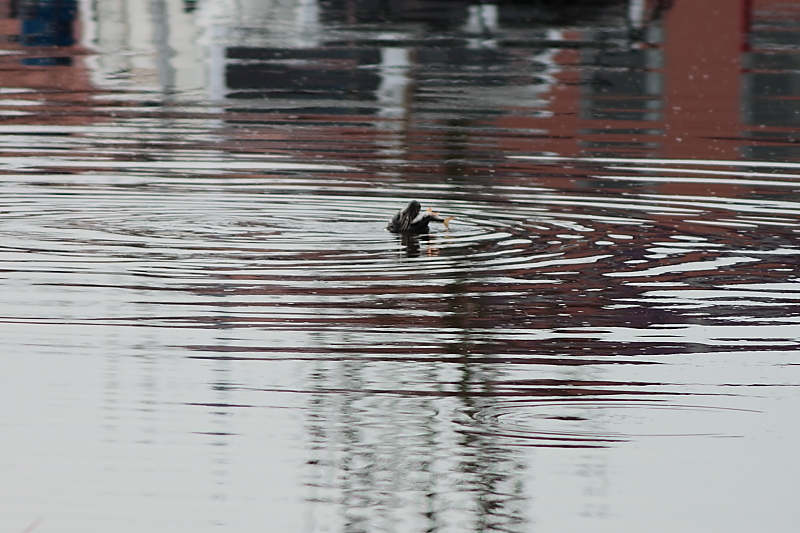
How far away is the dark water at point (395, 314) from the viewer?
5141 mm

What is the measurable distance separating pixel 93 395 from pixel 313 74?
51.1 ft

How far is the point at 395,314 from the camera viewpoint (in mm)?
7648

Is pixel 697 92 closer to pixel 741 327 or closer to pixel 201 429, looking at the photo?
pixel 741 327

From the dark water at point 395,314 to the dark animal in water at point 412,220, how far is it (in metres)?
0.10

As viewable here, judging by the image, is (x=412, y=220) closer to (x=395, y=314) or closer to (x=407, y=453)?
(x=395, y=314)

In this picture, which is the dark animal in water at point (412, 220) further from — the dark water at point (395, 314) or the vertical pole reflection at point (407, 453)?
the vertical pole reflection at point (407, 453)

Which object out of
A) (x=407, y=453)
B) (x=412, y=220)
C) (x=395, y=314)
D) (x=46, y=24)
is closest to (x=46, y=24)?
(x=46, y=24)

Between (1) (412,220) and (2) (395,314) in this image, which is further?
(1) (412,220)

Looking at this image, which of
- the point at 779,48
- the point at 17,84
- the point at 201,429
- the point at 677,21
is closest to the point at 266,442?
the point at 201,429

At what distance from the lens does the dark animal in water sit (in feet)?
32.8

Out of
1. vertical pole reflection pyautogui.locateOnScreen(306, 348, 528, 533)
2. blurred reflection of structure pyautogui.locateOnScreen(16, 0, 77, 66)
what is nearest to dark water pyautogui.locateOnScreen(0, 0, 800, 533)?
vertical pole reflection pyautogui.locateOnScreen(306, 348, 528, 533)

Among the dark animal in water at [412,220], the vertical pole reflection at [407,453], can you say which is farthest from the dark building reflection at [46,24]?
the vertical pole reflection at [407,453]

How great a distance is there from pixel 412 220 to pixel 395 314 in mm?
2398

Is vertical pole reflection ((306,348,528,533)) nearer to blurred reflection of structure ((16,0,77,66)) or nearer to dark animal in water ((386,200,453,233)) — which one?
dark animal in water ((386,200,453,233))
